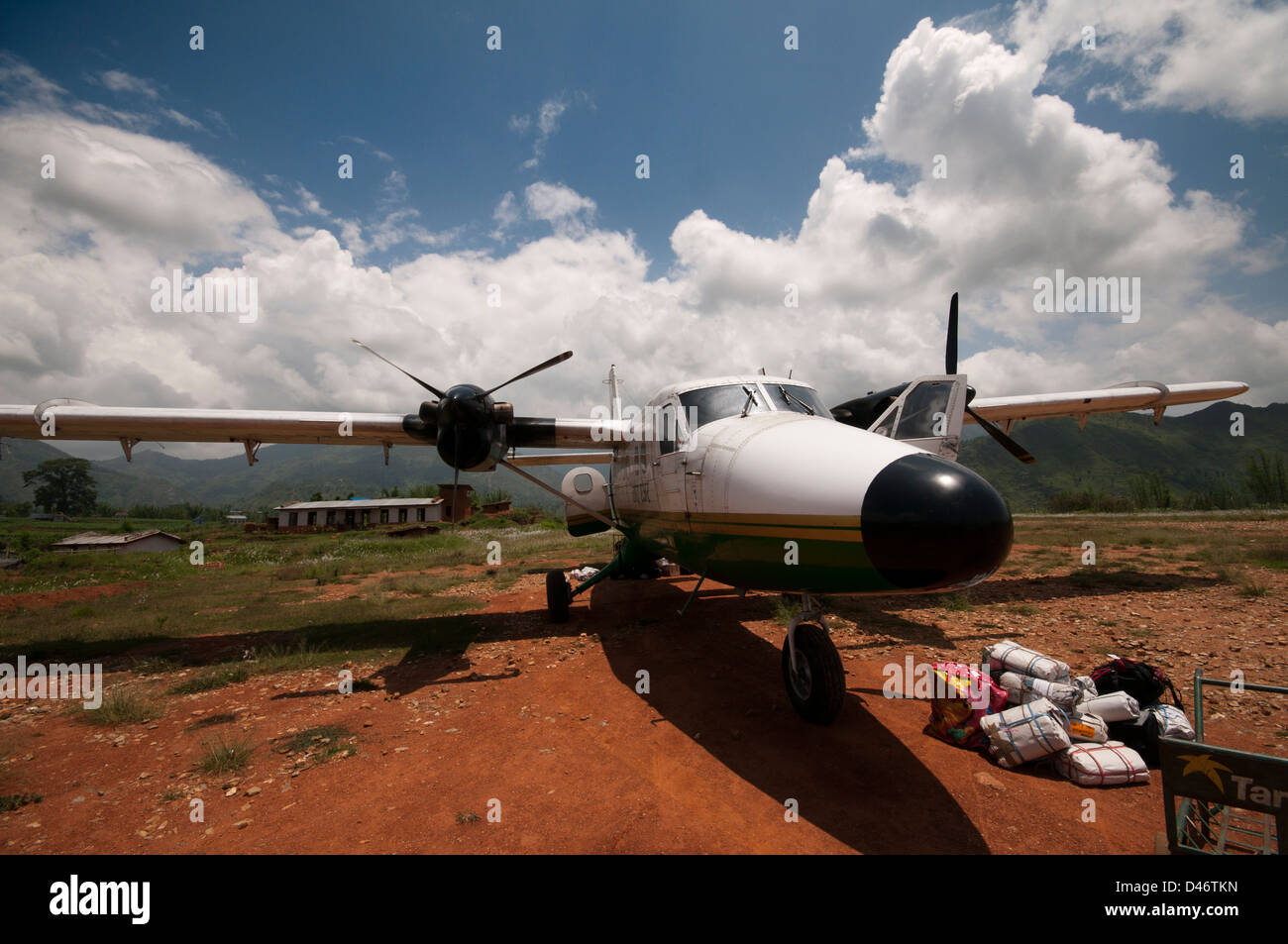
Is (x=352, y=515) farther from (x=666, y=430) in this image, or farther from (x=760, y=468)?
(x=760, y=468)

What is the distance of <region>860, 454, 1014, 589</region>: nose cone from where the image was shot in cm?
294

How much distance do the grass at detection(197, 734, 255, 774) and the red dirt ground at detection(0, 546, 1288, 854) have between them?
124 mm

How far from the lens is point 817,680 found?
191 inches

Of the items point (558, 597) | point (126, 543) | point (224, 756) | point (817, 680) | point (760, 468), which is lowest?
point (126, 543)

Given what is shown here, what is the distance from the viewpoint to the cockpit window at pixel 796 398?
5.54 m

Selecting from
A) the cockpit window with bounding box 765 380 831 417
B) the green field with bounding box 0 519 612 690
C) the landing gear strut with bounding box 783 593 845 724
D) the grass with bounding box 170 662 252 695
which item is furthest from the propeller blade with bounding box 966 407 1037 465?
the grass with bounding box 170 662 252 695

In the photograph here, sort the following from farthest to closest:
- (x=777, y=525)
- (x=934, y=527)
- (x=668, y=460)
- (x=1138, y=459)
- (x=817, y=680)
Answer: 1. (x=1138, y=459)
2. (x=668, y=460)
3. (x=817, y=680)
4. (x=777, y=525)
5. (x=934, y=527)

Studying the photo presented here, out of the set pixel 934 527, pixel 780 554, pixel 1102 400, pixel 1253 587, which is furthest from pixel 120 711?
pixel 1102 400

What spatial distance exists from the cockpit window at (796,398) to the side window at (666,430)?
1.19m

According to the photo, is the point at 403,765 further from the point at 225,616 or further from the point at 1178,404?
the point at 1178,404

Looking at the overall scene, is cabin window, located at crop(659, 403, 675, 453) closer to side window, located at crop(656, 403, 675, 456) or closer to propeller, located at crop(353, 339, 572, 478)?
side window, located at crop(656, 403, 675, 456)

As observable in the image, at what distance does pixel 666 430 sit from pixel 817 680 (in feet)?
10.5

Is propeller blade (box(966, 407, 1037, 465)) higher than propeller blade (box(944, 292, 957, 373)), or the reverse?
propeller blade (box(944, 292, 957, 373))

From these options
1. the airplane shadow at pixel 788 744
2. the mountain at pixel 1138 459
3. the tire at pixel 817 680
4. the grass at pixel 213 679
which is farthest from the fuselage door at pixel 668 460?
the mountain at pixel 1138 459
